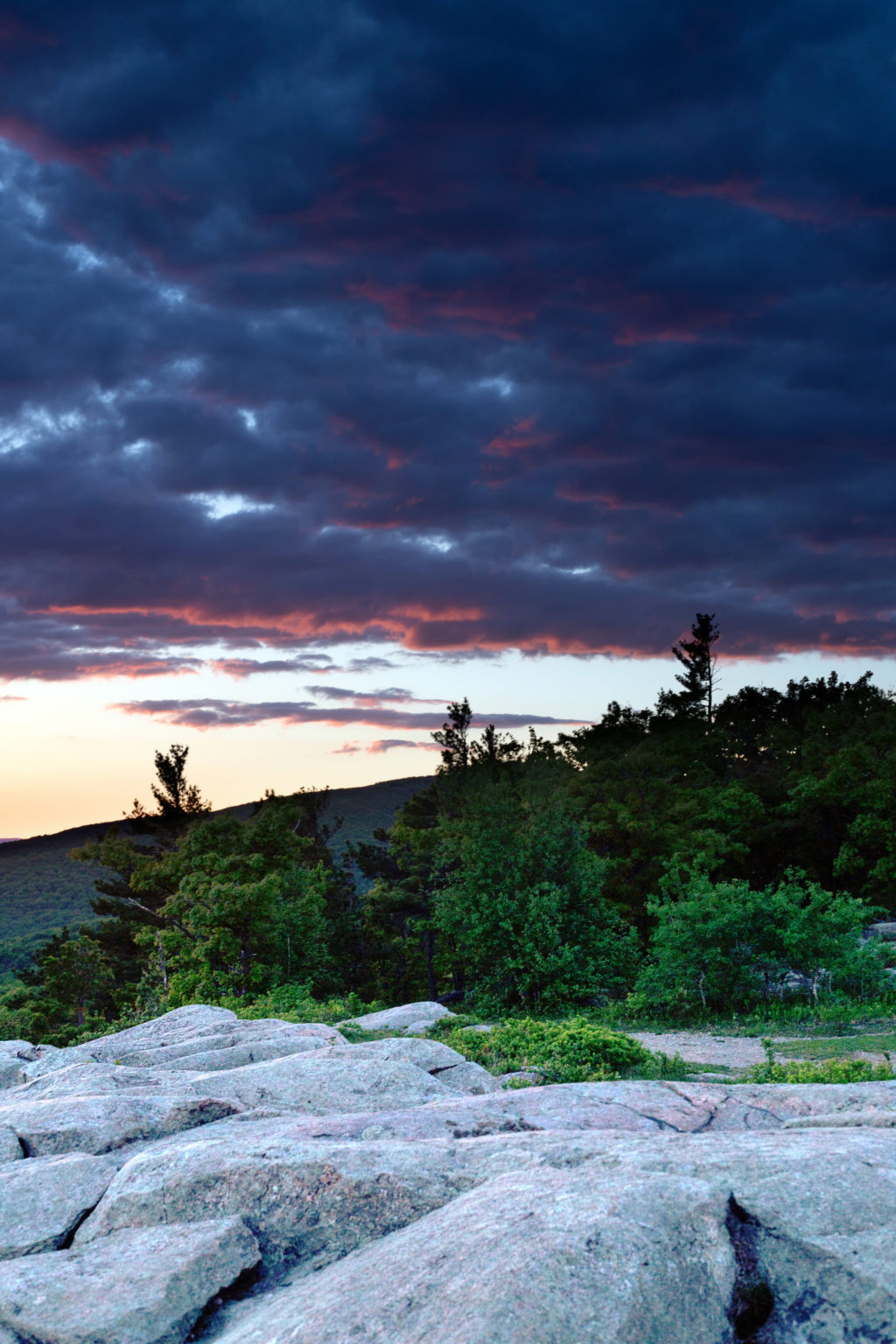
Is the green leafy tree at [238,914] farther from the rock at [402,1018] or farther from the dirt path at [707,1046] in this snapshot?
the dirt path at [707,1046]

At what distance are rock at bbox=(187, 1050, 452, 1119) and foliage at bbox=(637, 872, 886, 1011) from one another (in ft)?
44.3

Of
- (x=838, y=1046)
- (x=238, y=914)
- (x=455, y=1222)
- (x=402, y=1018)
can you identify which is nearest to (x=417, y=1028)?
(x=402, y=1018)

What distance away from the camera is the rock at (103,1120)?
8.02 m

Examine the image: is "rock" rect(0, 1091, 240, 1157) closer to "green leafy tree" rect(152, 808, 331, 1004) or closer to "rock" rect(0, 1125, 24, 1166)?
"rock" rect(0, 1125, 24, 1166)

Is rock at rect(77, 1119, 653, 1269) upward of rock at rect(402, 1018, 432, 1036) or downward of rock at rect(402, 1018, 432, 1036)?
upward

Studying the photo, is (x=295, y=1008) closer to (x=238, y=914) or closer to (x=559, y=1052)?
(x=238, y=914)

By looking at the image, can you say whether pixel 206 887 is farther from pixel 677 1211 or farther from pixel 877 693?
pixel 877 693

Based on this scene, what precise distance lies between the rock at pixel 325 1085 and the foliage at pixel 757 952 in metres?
13.5

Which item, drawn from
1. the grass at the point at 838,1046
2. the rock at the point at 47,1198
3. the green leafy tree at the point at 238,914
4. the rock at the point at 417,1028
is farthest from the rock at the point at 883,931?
the rock at the point at 47,1198

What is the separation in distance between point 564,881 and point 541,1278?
25.5 meters

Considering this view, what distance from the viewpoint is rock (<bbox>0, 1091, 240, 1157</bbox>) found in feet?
26.3

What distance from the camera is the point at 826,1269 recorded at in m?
4.43

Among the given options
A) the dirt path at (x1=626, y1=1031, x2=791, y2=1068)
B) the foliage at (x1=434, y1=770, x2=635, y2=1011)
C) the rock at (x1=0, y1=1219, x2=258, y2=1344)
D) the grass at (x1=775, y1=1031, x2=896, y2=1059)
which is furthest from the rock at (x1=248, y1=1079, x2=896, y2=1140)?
the foliage at (x1=434, y1=770, x2=635, y2=1011)

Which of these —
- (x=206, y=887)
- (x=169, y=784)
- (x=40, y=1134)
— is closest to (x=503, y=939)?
(x=206, y=887)
